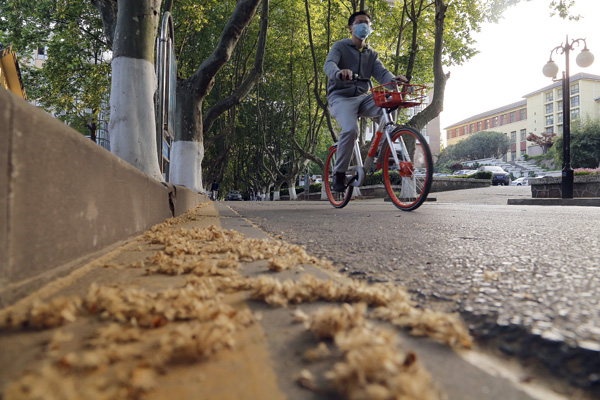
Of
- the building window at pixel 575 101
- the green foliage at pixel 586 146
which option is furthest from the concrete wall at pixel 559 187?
the building window at pixel 575 101

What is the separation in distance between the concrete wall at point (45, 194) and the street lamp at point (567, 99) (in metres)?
12.8

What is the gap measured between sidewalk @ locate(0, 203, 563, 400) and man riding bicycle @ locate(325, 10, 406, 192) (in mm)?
4616

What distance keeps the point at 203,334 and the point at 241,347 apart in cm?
8

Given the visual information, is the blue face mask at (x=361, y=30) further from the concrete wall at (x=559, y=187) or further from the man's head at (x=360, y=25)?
the concrete wall at (x=559, y=187)

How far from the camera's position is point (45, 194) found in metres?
1.10

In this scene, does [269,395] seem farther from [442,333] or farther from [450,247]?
[450,247]

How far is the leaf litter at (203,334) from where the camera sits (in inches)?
23.1

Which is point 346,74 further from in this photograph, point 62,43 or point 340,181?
point 62,43

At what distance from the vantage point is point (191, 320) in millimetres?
884

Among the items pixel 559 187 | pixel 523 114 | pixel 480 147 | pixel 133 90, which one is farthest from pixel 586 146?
pixel 133 90

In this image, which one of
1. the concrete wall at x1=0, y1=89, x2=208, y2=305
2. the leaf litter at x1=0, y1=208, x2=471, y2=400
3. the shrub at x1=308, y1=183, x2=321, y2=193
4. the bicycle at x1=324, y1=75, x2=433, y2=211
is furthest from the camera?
the shrub at x1=308, y1=183, x2=321, y2=193

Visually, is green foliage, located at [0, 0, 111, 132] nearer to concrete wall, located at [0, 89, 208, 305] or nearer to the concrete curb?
the concrete curb

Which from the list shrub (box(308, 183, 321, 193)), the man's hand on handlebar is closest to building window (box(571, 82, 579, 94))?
shrub (box(308, 183, 321, 193))

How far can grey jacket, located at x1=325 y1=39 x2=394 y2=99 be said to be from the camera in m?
5.53
